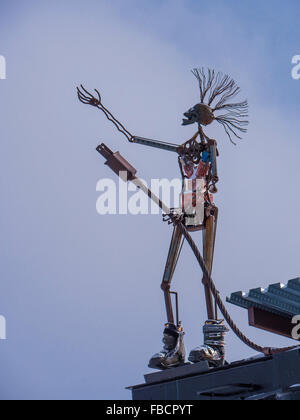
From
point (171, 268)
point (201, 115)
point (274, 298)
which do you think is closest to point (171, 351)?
point (171, 268)

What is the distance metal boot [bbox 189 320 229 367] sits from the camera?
491 inches

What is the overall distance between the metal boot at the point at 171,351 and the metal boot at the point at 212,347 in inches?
16.9

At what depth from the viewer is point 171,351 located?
13039 millimetres

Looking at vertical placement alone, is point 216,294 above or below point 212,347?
above

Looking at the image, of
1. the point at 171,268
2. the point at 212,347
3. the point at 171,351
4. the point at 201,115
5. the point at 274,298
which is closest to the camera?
the point at 274,298

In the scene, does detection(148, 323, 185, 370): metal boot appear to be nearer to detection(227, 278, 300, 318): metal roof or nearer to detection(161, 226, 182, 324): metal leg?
detection(161, 226, 182, 324): metal leg

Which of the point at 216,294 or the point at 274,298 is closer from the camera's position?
the point at 274,298

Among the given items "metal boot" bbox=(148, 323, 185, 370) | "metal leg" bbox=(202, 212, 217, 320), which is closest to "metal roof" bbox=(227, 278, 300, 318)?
"metal boot" bbox=(148, 323, 185, 370)

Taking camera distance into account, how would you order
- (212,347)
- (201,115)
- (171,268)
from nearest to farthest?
1. (212,347)
2. (171,268)
3. (201,115)

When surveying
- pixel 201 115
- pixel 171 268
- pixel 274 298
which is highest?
pixel 201 115

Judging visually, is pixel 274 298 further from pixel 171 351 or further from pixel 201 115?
pixel 201 115

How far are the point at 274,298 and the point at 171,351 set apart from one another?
2.64 meters
